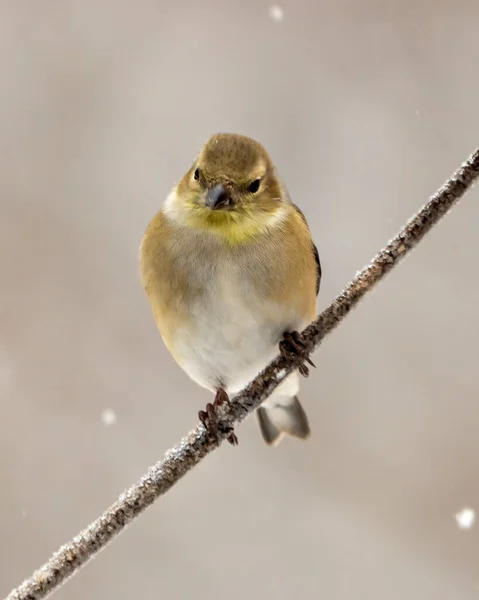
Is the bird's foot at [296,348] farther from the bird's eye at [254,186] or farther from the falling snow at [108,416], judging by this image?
the falling snow at [108,416]

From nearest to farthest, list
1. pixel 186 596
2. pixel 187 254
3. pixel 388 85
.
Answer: pixel 187 254 < pixel 186 596 < pixel 388 85

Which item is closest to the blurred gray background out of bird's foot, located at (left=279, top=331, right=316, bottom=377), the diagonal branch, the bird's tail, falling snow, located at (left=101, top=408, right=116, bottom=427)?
falling snow, located at (left=101, top=408, right=116, bottom=427)

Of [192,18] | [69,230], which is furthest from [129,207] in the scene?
[192,18]

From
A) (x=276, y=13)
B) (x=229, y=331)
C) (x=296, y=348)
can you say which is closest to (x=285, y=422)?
(x=229, y=331)

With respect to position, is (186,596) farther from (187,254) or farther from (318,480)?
(187,254)

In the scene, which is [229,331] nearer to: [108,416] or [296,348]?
[296,348]
